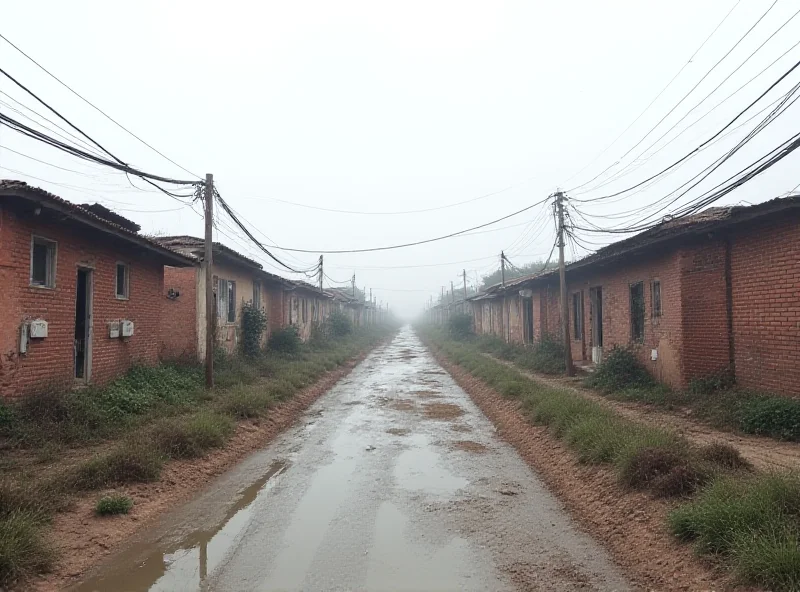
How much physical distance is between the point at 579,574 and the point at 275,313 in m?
20.9

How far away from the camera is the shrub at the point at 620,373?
1231cm

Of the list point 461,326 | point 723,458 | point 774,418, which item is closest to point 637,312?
point 774,418

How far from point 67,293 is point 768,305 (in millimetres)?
11782

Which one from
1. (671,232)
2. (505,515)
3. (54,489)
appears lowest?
(505,515)

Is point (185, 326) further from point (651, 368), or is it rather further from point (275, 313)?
point (651, 368)

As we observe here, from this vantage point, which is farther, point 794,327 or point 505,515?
point 794,327

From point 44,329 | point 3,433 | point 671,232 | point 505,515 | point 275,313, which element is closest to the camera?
point 505,515

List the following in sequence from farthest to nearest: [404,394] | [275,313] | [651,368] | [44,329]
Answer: [275,313], [404,394], [651,368], [44,329]

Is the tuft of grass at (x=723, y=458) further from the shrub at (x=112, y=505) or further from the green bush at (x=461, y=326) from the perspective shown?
the green bush at (x=461, y=326)

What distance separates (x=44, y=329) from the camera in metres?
8.08

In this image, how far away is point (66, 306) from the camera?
8953 mm

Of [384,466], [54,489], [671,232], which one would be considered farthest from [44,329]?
[671,232]

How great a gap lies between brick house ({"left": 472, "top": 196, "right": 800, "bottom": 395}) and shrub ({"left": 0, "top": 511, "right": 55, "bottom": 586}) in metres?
9.70

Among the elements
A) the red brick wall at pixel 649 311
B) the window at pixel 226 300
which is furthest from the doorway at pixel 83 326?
the red brick wall at pixel 649 311
